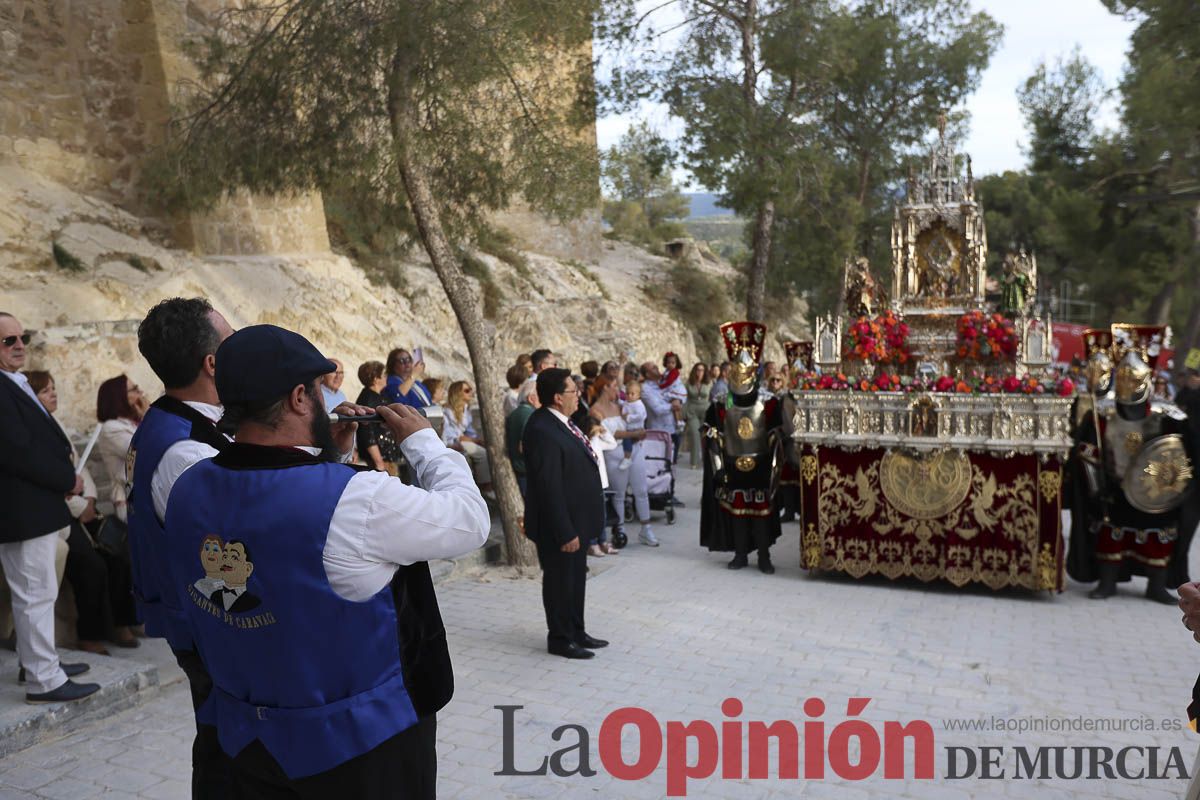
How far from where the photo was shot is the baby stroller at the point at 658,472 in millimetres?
11125

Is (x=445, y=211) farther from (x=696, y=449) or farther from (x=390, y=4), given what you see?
(x=696, y=449)

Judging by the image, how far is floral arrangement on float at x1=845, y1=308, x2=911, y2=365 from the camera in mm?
9039

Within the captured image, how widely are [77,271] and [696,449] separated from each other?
925 centimetres

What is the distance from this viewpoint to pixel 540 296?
1942 cm

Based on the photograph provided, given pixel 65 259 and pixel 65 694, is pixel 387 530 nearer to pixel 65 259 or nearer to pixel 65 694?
pixel 65 694

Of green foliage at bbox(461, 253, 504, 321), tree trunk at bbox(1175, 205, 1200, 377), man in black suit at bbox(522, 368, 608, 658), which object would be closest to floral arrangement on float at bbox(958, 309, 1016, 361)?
man in black suit at bbox(522, 368, 608, 658)

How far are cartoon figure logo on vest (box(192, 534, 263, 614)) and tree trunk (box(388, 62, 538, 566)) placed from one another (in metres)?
6.01

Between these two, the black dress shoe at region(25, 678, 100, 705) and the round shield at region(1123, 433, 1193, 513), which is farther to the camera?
the round shield at region(1123, 433, 1193, 513)

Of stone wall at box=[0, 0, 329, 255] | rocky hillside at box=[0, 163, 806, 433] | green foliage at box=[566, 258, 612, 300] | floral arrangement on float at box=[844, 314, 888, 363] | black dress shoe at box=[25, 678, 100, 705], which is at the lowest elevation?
black dress shoe at box=[25, 678, 100, 705]

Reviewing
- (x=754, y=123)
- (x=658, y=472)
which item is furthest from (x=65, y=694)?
(x=754, y=123)

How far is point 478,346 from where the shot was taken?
841cm

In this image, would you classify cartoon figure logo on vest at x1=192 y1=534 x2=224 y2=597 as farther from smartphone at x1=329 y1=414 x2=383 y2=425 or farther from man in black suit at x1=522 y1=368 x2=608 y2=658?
man in black suit at x1=522 y1=368 x2=608 y2=658

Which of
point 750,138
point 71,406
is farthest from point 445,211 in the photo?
point 750,138

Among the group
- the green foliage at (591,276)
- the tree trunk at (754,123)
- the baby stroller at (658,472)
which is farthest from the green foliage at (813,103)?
the baby stroller at (658,472)
